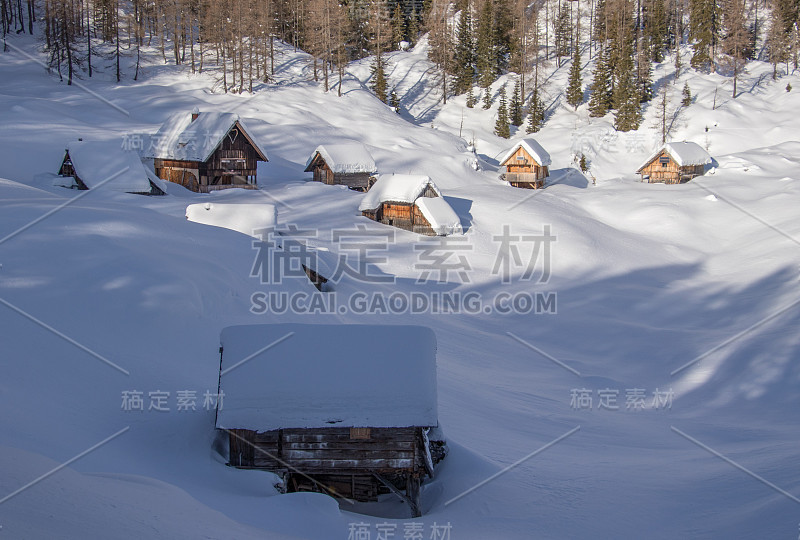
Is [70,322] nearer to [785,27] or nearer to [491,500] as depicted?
[491,500]

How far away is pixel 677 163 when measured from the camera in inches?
1972

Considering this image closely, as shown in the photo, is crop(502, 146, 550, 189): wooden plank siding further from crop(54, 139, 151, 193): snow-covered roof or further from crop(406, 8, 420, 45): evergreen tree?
crop(406, 8, 420, 45): evergreen tree

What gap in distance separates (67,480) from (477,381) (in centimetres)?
1068

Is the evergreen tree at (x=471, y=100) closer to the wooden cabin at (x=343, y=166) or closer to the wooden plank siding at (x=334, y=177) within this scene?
the wooden cabin at (x=343, y=166)

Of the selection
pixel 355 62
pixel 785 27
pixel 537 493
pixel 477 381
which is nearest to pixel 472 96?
pixel 355 62

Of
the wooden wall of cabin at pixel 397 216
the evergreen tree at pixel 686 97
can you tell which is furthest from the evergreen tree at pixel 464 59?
the wooden wall of cabin at pixel 397 216

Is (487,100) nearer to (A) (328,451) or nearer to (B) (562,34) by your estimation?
(B) (562,34)

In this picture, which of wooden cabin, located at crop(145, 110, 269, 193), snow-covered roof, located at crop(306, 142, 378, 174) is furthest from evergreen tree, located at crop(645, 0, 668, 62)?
wooden cabin, located at crop(145, 110, 269, 193)

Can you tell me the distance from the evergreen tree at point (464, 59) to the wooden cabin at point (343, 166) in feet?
108

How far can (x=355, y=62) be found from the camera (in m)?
74.4

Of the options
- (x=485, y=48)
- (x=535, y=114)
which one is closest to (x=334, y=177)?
(x=535, y=114)

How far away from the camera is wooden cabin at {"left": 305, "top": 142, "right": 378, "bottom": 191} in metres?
41.6

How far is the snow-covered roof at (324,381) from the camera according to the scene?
9211mm

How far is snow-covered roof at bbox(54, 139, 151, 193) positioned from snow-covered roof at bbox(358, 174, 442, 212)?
460 inches
